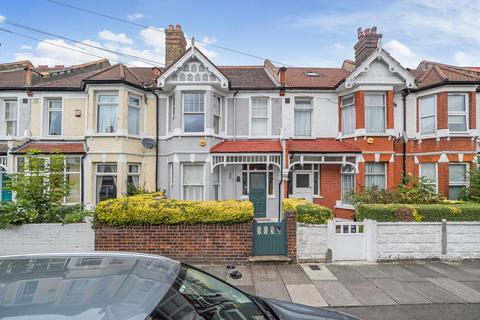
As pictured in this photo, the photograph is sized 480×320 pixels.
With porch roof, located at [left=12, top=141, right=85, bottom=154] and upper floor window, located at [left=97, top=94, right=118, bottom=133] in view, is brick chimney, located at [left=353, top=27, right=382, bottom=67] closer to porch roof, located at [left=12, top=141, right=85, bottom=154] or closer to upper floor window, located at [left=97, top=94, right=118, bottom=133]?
upper floor window, located at [left=97, top=94, right=118, bottom=133]

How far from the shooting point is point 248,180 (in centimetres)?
1280

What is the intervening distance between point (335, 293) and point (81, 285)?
497 cm

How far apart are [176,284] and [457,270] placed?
756 centimetres

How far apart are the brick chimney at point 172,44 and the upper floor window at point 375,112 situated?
963 centimetres

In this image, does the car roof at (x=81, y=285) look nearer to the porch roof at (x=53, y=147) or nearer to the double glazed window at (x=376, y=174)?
the porch roof at (x=53, y=147)

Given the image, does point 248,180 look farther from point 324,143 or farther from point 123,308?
point 123,308

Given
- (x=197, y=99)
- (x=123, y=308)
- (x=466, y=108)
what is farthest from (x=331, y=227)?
(x=466, y=108)

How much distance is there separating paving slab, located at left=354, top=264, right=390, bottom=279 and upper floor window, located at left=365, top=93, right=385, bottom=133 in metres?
7.17

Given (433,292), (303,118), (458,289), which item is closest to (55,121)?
(303,118)

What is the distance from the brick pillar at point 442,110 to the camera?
11.6 metres

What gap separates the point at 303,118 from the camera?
13.1 metres

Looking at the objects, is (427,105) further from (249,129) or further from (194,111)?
(194,111)

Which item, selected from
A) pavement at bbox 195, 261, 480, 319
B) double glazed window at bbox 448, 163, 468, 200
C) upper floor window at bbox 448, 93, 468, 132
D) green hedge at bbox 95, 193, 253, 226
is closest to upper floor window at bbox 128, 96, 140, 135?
green hedge at bbox 95, 193, 253, 226

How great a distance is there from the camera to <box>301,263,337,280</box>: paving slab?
240 inches
